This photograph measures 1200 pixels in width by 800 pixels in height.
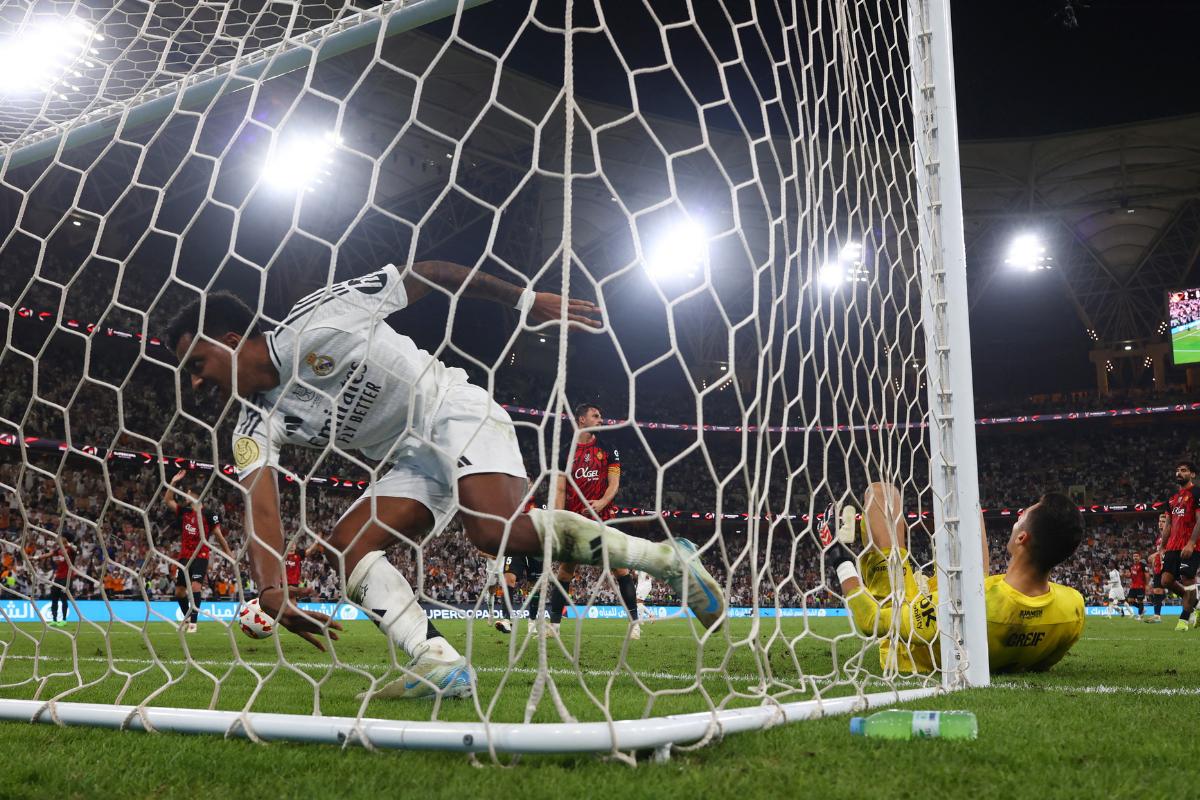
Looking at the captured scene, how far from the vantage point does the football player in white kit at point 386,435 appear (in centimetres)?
273

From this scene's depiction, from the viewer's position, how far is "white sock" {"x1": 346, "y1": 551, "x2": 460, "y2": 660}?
2885mm

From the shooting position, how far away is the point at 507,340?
859 inches

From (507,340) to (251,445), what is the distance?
19.0 metres

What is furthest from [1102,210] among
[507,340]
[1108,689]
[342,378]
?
[342,378]

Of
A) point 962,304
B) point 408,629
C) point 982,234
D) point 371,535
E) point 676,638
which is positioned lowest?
point 676,638

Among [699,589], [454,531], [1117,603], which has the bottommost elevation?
[1117,603]

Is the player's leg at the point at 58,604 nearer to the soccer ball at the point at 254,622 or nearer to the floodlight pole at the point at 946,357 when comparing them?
the soccer ball at the point at 254,622

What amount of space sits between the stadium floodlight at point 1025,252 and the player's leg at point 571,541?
94.7 feet

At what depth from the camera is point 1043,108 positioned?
23.9 meters

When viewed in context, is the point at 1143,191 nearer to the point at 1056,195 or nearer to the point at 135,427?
the point at 1056,195

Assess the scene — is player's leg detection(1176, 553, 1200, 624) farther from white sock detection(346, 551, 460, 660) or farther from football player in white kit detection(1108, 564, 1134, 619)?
white sock detection(346, 551, 460, 660)

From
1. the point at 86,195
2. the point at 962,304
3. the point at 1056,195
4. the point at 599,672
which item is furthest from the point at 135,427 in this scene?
the point at 1056,195

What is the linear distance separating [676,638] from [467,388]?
5.05m

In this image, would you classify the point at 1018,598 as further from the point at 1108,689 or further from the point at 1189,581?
the point at 1189,581
